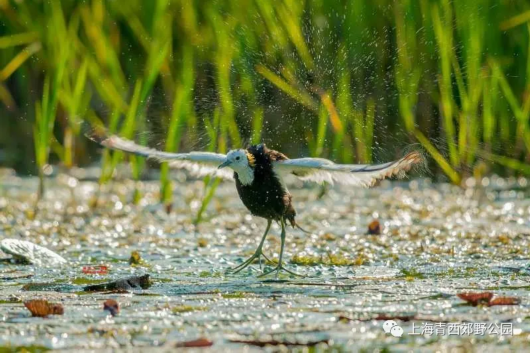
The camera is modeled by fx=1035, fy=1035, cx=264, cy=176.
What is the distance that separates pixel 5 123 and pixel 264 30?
4817 mm

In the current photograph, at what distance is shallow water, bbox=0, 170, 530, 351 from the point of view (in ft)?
14.8

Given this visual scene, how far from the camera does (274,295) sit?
551 cm

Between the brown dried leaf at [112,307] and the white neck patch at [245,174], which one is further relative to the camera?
the white neck patch at [245,174]

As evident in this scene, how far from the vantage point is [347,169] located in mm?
6270

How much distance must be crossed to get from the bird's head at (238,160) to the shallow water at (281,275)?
0.66 metres

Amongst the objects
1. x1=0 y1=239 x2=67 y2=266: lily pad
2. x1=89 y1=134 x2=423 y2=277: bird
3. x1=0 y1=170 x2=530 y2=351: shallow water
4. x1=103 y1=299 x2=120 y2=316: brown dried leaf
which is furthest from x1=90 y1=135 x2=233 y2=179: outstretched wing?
x1=103 y1=299 x2=120 y2=316: brown dried leaf

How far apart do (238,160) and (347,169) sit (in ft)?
3.28

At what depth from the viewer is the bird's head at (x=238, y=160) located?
6984 mm

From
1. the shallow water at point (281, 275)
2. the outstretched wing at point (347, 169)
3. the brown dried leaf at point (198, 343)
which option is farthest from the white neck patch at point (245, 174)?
the brown dried leaf at point (198, 343)

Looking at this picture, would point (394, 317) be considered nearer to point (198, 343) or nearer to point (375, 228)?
point (198, 343)

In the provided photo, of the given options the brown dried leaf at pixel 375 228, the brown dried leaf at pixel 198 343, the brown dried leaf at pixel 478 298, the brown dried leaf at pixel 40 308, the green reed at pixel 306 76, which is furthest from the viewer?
the green reed at pixel 306 76

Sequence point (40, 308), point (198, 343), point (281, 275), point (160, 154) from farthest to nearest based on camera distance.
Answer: point (160, 154), point (281, 275), point (40, 308), point (198, 343)

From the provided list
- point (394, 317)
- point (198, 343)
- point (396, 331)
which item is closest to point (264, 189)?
point (394, 317)

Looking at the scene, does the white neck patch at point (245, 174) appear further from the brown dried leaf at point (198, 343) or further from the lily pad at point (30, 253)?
the brown dried leaf at point (198, 343)
